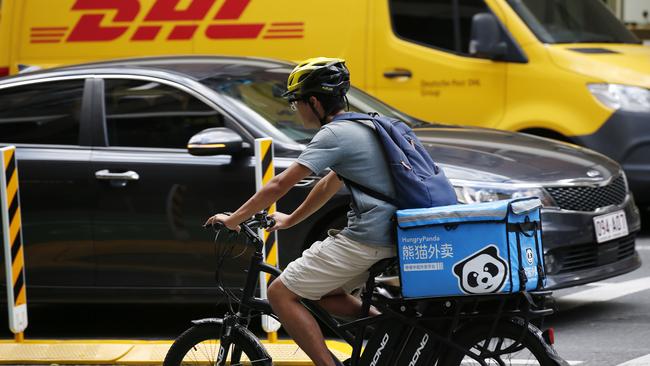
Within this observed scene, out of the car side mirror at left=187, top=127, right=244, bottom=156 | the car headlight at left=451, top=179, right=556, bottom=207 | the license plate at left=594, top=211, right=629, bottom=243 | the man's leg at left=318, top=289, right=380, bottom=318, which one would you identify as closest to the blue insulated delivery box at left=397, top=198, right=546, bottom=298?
the man's leg at left=318, top=289, right=380, bottom=318

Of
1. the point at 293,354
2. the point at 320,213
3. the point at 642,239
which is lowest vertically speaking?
the point at 642,239

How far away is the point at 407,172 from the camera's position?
4742mm

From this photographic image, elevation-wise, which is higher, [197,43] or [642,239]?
[197,43]

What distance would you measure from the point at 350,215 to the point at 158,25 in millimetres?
6422

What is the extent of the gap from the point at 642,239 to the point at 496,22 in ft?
6.58

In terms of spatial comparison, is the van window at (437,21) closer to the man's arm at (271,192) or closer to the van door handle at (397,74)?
the van door handle at (397,74)

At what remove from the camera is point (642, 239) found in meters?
10.1

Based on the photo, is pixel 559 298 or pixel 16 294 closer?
pixel 16 294

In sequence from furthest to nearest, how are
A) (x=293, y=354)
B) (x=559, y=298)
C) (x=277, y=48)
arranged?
(x=277, y=48) < (x=559, y=298) < (x=293, y=354)

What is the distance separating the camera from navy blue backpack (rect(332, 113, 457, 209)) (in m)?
4.74

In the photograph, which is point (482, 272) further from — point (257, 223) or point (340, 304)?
point (257, 223)

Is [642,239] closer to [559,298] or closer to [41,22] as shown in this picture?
[559,298]

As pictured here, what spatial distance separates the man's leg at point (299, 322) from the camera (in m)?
4.92

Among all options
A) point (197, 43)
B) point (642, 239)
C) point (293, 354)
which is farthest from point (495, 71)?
point (293, 354)
